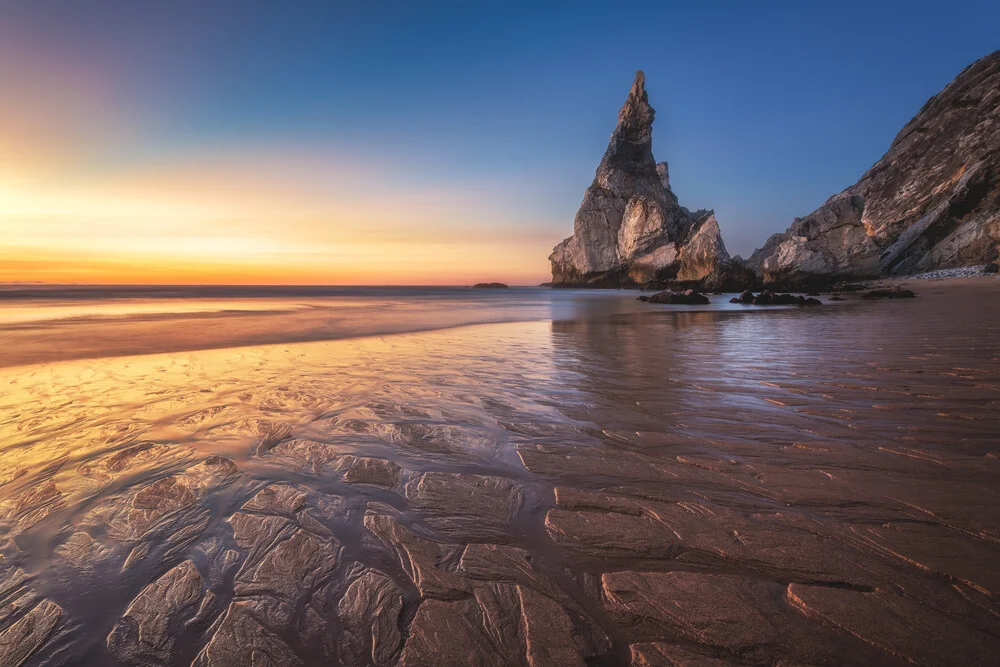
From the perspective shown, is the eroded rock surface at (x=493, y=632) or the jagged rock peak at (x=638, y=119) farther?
the jagged rock peak at (x=638, y=119)

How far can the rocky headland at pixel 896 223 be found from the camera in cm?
4041

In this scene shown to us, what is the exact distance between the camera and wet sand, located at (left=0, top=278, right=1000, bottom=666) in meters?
1.62

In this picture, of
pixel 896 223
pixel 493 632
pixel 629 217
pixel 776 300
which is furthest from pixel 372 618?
pixel 629 217

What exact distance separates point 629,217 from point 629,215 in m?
0.36

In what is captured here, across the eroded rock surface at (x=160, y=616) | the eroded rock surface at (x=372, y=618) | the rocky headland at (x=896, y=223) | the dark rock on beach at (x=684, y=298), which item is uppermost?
the rocky headland at (x=896, y=223)

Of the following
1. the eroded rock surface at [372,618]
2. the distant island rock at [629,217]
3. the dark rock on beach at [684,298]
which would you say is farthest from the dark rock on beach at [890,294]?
the distant island rock at [629,217]

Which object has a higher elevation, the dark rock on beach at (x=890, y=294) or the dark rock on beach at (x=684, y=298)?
the dark rock on beach at (x=890, y=294)

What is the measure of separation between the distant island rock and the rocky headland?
0.39 m

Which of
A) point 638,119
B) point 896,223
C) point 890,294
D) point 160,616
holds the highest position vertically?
point 638,119

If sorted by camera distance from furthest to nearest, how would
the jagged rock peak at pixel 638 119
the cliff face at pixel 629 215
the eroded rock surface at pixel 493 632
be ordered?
the jagged rock peak at pixel 638 119
the cliff face at pixel 629 215
the eroded rock surface at pixel 493 632

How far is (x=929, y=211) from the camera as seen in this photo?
46188 mm

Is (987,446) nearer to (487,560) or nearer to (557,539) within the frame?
(557,539)

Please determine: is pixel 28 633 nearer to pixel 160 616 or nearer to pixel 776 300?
pixel 160 616

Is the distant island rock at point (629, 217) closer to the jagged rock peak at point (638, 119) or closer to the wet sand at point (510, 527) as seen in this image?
the jagged rock peak at point (638, 119)
